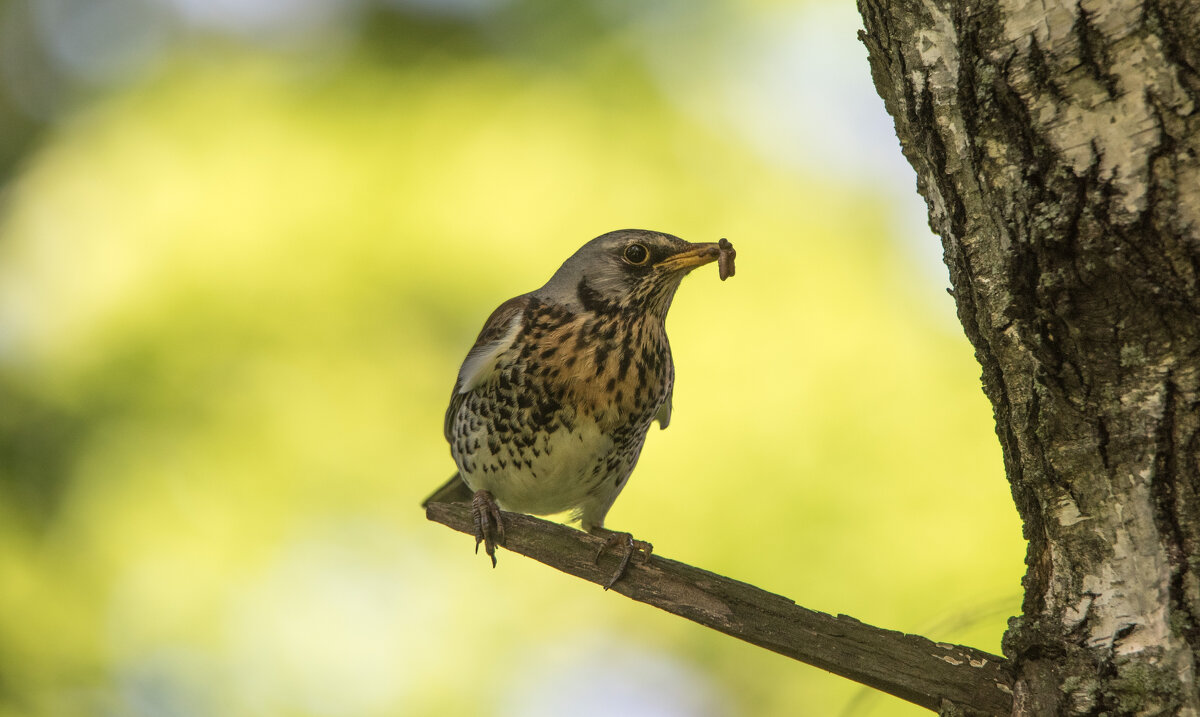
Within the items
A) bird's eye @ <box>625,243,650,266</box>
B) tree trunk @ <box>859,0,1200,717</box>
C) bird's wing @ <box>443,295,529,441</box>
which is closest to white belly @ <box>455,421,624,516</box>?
bird's wing @ <box>443,295,529,441</box>

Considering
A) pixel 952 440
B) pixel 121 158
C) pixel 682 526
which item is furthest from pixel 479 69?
pixel 952 440

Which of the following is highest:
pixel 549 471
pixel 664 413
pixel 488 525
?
pixel 664 413

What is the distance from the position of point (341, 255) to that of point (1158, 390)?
13.9ft

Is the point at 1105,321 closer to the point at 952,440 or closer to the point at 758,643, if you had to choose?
the point at 758,643

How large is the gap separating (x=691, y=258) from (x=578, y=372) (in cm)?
54

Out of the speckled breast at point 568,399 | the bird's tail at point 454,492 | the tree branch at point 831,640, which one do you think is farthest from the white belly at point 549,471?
the tree branch at point 831,640

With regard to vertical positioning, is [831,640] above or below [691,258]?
below

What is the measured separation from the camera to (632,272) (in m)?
3.70

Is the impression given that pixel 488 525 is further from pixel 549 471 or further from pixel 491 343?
pixel 491 343

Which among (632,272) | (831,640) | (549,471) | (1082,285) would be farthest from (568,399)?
(1082,285)

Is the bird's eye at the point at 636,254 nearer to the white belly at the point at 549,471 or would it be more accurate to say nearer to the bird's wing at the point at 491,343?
the bird's wing at the point at 491,343

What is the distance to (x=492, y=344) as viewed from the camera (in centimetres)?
374

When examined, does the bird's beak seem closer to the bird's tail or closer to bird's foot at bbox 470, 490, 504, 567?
bird's foot at bbox 470, 490, 504, 567

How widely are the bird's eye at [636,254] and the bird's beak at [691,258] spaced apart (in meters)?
0.05
